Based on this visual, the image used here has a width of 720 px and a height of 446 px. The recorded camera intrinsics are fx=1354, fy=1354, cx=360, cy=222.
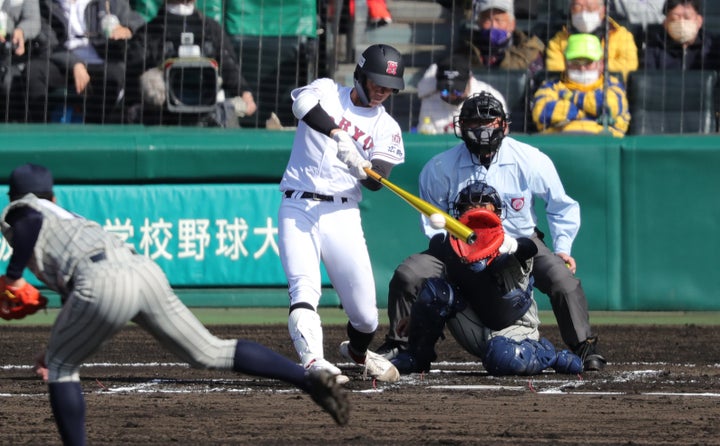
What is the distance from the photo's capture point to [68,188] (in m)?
11.6

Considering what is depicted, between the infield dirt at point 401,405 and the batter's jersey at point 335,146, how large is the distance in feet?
3.83

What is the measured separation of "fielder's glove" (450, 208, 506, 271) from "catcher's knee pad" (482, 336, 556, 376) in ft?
2.49

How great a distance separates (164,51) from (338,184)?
14.8 feet

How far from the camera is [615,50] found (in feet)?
38.9

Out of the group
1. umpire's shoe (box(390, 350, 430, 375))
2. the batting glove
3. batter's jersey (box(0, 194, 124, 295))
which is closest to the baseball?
the batting glove

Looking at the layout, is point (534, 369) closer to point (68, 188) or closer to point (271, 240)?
point (271, 240)

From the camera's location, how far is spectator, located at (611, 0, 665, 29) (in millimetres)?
11828

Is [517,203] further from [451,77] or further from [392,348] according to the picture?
[451,77]

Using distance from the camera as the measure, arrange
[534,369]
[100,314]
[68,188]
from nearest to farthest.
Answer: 1. [100,314]
2. [534,369]
3. [68,188]

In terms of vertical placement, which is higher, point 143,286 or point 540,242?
point 143,286

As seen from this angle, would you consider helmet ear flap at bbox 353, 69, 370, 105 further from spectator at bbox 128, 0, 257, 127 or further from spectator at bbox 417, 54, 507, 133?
spectator at bbox 128, 0, 257, 127

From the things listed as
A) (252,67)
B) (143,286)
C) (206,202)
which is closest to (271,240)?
(206,202)

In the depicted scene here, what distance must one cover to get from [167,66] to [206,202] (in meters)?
Result: 1.23

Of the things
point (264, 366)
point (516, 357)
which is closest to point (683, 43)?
point (516, 357)
